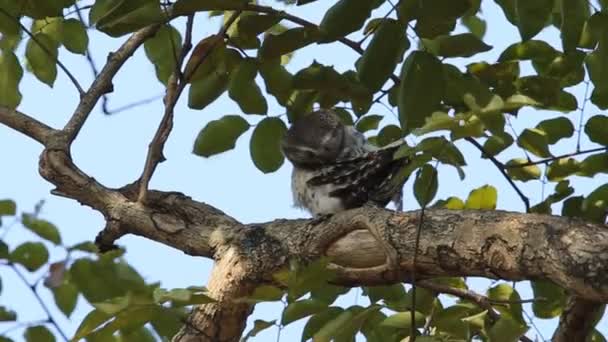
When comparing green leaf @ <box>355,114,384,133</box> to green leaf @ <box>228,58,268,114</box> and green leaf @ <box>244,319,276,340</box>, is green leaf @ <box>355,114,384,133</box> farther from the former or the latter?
green leaf @ <box>244,319,276,340</box>

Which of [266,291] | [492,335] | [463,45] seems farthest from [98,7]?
[492,335]

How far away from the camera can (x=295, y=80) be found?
3.44 meters

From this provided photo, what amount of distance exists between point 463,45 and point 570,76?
1.50 ft

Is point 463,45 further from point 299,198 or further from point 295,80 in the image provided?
point 299,198

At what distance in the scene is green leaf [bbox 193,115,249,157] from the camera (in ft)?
11.3

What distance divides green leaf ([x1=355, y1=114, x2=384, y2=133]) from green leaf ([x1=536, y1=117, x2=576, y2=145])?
53cm

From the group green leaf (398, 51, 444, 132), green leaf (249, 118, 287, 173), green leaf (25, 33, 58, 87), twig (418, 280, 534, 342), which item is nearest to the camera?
green leaf (398, 51, 444, 132)

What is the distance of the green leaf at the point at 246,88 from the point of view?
3.45 m

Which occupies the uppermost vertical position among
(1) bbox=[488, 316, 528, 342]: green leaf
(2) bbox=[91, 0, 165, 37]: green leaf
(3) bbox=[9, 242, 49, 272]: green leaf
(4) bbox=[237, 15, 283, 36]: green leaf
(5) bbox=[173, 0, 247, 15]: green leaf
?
(4) bbox=[237, 15, 283, 36]: green leaf

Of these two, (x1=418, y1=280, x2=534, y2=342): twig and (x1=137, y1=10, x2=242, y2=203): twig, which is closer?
(x1=418, y1=280, x2=534, y2=342): twig

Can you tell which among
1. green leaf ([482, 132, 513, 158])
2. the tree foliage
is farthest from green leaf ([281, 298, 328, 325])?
green leaf ([482, 132, 513, 158])

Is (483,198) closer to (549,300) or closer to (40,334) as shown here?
(549,300)

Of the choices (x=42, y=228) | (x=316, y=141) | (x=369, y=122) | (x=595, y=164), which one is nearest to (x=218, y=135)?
(x=369, y=122)

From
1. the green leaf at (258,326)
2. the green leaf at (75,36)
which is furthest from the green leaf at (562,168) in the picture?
the green leaf at (75,36)
